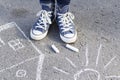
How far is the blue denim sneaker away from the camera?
194cm

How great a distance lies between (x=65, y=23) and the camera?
2014mm

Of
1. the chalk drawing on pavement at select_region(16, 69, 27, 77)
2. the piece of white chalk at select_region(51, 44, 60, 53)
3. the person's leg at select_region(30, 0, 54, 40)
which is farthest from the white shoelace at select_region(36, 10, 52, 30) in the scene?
the chalk drawing on pavement at select_region(16, 69, 27, 77)

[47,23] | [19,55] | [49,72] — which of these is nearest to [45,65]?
[49,72]

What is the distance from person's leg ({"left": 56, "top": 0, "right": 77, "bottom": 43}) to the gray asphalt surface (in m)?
0.05

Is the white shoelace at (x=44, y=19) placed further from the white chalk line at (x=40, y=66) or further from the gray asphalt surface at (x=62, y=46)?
the white chalk line at (x=40, y=66)

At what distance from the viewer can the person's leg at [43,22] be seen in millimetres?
1962

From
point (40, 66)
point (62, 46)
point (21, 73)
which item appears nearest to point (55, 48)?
point (62, 46)

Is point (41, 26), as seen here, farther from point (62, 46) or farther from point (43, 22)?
point (62, 46)

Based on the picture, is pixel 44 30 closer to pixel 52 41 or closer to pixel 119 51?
pixel 52 41

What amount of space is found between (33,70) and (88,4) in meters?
0.87

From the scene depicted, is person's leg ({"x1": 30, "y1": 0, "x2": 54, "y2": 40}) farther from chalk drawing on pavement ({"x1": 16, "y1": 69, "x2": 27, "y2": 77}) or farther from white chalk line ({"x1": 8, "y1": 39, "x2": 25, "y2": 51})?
chalk drawing on pavement ({"x1": 16, "y1": 69, "x2": 27, "y2": 77})

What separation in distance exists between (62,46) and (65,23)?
0.59 ft

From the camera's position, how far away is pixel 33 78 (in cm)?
171

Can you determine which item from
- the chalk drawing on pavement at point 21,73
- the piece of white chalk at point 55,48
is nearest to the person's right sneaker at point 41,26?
the piece of white chalk at point 55,48
